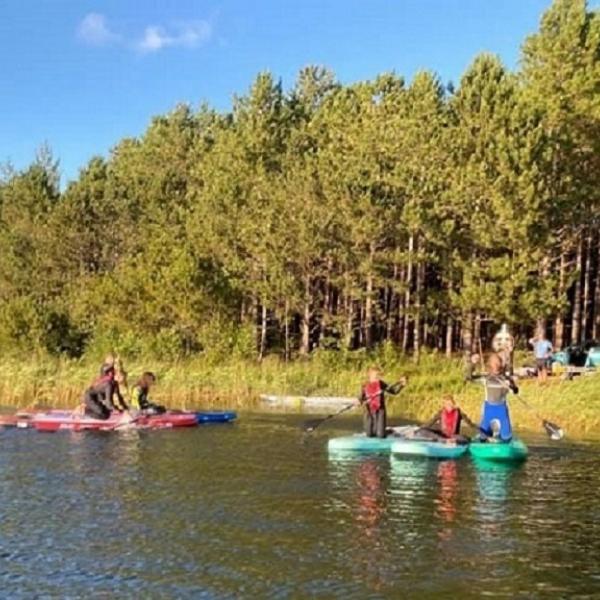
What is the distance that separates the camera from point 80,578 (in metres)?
12.5

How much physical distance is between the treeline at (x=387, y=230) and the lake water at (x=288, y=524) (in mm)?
16193

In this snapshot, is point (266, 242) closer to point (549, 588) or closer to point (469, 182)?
point (469, 182)

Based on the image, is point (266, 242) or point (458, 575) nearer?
point (458, 575)

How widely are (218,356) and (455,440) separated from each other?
20.0 m

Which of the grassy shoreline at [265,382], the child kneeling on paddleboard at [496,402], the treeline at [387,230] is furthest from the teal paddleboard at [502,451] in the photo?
the treeline at [387,230]

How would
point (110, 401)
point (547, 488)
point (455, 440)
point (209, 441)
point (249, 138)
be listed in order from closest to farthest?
point (547, 488)
point (455, 440)
point (209, 441)
point (110, 401)
point (249, 138)

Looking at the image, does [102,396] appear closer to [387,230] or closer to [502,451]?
[502,451]

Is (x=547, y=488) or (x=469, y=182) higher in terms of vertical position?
(x=469, y=182)

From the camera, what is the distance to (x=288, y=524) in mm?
15633

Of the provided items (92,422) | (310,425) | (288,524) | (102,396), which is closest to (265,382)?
(310,425)

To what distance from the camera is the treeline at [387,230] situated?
127 ft

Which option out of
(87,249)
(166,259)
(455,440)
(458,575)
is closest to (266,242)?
(166,259)

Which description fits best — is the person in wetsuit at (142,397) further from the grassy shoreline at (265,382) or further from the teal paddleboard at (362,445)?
the teal paddleboard at (362,445)

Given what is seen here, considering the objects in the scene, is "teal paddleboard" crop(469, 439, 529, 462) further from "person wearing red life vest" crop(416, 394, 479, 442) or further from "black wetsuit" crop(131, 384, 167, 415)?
"black wetsuit" crop(131, 384, 167, 415)
